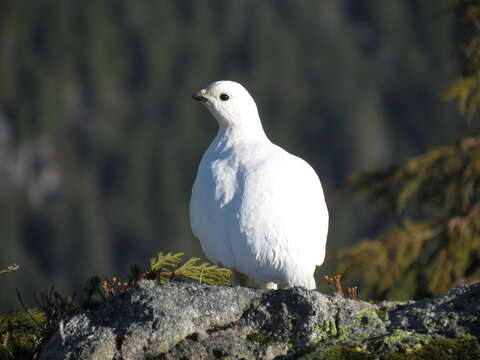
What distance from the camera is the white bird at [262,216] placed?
6570mm

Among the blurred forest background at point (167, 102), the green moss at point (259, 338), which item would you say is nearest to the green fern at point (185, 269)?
the green moss at point (259, 338)

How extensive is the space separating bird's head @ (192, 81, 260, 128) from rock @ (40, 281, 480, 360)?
3180 mm

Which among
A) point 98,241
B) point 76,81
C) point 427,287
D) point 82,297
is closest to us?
point 82,297

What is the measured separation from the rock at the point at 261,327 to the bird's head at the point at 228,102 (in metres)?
3.18

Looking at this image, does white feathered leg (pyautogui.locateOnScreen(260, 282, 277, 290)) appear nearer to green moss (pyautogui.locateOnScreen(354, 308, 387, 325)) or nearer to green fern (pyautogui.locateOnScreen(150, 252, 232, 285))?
green fern (pyautogui.locateOnScreen(150, 252, 232, 285))

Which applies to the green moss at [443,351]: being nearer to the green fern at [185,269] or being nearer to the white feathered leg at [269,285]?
the green fern at [185,269]

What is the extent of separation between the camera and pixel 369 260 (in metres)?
14.0

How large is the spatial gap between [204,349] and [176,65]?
577 ft

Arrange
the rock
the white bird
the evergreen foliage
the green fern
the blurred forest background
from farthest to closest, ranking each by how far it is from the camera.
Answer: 1. the blurred forest background
2. the evergreen foliage
3. the white bird
4. the green fern
5. the rock

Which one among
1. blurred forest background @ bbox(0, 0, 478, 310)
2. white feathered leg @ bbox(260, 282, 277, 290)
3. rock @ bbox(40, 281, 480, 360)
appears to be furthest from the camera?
blurred forest background @ bbox(0, 0, 478, 310)

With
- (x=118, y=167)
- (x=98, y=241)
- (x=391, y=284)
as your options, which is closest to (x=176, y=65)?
(x=118, y=167)

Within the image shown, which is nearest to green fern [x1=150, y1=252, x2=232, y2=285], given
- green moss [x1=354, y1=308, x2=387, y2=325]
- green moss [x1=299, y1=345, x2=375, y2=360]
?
green moss [x1=354, y1=308, x2=387, y2=325]

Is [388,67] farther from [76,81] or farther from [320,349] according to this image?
[320,349]

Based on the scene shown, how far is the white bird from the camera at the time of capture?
21.6 feet
